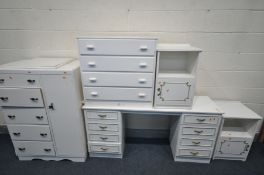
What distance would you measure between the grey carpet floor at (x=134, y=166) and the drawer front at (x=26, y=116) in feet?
1.85

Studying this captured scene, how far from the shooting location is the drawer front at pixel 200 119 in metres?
1.60

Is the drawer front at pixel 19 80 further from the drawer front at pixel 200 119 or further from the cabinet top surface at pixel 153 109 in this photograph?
the drawer front at pixel 200 119

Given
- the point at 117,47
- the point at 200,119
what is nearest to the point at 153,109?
the point at 200,119

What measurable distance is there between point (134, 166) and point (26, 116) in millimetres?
Answer: 1323

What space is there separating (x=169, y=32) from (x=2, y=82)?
6.06ft

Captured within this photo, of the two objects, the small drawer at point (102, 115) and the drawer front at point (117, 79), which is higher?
the drawer front at point (117, 79)

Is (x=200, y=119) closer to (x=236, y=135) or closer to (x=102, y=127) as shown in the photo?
(x=236, y=135)

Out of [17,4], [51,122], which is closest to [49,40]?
[17,4]

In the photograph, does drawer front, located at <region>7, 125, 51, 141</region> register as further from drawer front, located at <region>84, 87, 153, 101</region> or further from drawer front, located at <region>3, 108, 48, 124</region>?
drawer front, located at <region>84, 87, 153, 101</region>

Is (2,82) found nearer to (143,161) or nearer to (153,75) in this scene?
(153,75)

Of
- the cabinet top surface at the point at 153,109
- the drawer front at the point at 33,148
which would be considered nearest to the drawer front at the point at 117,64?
the cabinet top surface at the point at 153,109

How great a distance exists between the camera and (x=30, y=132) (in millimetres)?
1684

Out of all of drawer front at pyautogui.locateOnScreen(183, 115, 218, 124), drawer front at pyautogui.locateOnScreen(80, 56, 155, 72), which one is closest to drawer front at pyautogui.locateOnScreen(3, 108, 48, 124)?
drawer front at pyautogui.locateOnScreen(80, 56, 155, 72)

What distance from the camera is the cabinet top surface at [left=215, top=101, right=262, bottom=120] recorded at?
65.8 inches
